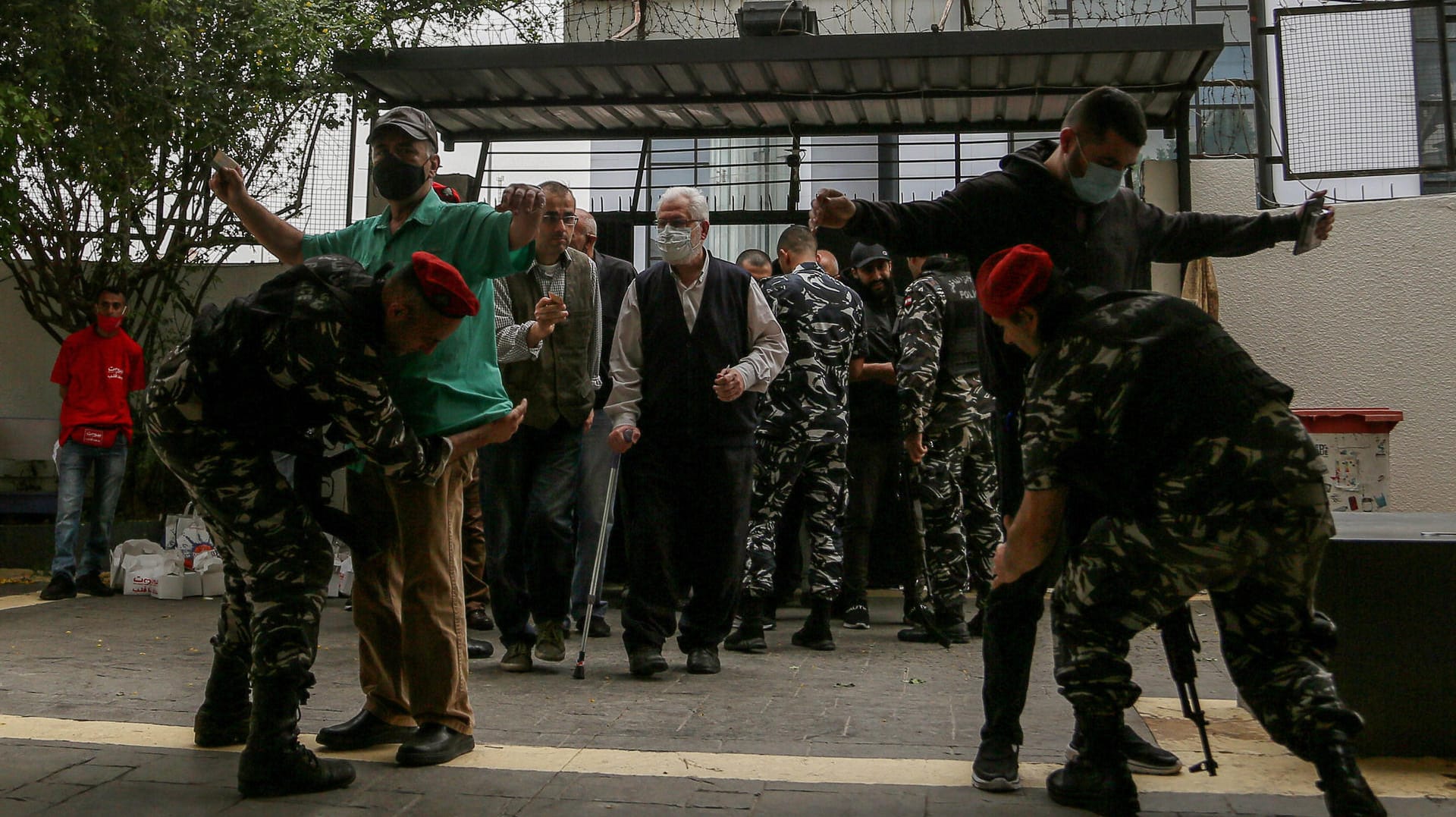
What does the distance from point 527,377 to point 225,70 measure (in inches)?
224

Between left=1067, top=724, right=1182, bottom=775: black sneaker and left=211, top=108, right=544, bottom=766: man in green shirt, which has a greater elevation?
left=211, top=108, right=544, bottom=766: man in green shirt

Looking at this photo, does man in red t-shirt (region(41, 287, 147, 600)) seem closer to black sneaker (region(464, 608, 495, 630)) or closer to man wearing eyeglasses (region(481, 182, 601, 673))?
black sneaker (region(464, 608, 495, 630))

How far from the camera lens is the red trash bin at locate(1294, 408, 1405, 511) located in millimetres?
7582

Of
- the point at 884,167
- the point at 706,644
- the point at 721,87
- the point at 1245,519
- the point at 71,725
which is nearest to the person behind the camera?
the point at 1245,519

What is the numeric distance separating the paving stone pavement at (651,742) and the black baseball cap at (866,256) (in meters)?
2.43

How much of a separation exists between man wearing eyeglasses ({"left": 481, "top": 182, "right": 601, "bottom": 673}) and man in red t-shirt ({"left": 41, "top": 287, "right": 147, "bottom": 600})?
13.6ft

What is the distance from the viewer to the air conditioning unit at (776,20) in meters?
8.16

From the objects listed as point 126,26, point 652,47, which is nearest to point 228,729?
point 652,47

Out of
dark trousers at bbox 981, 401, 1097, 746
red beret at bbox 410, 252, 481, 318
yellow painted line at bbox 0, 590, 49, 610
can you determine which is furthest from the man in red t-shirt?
dark trousers at bbox 981, 401, 1097, 746

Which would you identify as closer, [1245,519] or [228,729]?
[1245,519]

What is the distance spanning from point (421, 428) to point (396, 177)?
863 millimetres

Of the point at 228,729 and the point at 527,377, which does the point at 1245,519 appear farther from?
the point at 527,377

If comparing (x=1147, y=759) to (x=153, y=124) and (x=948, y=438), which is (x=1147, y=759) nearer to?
(x=948, y=438)

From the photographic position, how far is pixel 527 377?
19.5 ft
